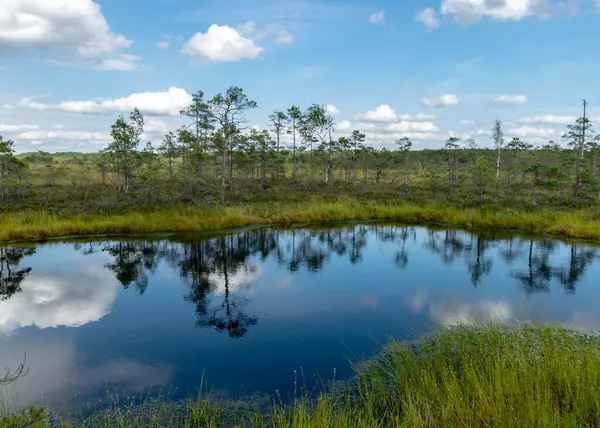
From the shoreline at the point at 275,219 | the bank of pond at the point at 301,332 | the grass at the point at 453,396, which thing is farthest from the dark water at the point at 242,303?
the shoreline at the point at 275,219

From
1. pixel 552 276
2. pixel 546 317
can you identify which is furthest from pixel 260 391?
pixel 552 276

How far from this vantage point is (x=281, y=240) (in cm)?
1920

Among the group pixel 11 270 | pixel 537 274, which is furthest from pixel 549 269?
pixel 11 270

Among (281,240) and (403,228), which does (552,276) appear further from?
(281,240)

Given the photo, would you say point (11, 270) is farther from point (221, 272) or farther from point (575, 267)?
point (575, 267)

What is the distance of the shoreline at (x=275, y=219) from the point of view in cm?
1805

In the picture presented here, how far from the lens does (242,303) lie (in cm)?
1081

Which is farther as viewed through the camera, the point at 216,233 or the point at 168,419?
the point at 216,233

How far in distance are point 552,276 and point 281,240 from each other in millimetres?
11421

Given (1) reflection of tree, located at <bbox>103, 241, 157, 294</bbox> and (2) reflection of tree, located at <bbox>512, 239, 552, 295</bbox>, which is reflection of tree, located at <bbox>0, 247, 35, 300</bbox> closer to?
(1) reflection of tree, located at <bbox>103, 241, 157, 294</bbox>

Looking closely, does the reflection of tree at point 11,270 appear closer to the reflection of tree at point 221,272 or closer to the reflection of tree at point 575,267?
the reflection of tree at point 221,272

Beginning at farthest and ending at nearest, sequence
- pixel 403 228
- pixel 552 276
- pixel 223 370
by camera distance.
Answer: pixel 403 228
pixel 552 276
pixel 223 370

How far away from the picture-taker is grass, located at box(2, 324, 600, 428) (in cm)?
431

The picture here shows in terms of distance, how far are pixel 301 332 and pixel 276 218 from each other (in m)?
14.3
